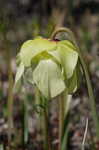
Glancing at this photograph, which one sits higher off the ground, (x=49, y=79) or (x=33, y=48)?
(x=33, y=48)

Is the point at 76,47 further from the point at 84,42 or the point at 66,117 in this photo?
the point at 84,42

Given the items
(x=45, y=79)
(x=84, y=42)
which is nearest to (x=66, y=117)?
(x=45, y=79)

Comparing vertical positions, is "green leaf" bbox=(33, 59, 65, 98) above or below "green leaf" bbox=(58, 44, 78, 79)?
below

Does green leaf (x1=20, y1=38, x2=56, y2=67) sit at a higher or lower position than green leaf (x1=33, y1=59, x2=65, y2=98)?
higher

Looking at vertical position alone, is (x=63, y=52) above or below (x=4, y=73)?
above
